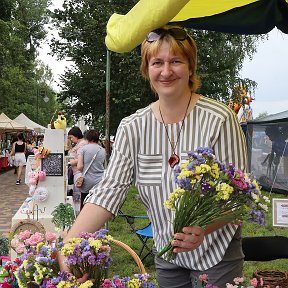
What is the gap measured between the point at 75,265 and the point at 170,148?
1.97 feet

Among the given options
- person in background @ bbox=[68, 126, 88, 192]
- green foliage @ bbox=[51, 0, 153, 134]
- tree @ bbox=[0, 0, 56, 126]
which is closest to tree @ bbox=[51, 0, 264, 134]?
green foliage @ bbox=[51, 0, 153, 134]

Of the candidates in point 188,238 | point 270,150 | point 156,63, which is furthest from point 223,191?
point 270,150

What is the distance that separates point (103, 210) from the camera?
1.66m

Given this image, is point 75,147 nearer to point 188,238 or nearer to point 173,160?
point 173,160

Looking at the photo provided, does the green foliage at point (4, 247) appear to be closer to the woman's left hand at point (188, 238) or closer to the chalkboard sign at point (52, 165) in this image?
the woman's left hand at point (188, 238)

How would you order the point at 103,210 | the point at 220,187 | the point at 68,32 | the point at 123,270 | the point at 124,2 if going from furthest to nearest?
the point at 68,32 → the point at 124,2 → the point at 123,270 → the point at 103,210 → the point at 220,187

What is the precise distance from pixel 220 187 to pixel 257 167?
10653 mm

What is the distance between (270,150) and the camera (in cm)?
1079

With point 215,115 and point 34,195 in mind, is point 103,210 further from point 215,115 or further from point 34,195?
point 34,195

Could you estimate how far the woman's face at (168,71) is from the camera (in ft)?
5.38

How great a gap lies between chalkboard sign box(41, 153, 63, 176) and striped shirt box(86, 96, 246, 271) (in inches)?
147

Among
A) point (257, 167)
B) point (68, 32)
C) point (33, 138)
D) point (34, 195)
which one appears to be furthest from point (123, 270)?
point (33, 138)

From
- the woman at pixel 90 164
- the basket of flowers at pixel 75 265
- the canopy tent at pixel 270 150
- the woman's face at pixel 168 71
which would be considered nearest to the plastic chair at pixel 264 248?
the woman's face at pixel 168 71

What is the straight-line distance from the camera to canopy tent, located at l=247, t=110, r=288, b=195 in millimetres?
10084
